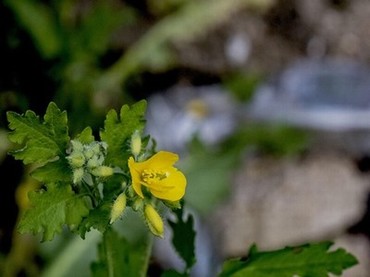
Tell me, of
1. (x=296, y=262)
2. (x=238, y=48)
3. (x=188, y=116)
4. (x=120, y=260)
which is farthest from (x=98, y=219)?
(x=238, y=48)

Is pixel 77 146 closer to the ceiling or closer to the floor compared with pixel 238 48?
closer to the ceiling

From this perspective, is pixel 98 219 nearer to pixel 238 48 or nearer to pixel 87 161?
pixel 87 161

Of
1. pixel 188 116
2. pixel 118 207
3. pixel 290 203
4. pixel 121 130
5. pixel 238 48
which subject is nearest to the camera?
pixel 118 207

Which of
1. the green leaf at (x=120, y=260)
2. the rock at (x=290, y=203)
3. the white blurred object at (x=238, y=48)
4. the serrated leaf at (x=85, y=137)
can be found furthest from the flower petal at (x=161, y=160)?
the white blurred object at (x=238, y=48)

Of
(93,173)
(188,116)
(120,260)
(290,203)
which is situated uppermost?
(93,173)

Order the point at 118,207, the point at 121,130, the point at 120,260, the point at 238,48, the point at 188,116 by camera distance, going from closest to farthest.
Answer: the point at 118,207 < the point at 121,130 < the point at 120,260 < the point at 188,116 < the point at 238,48

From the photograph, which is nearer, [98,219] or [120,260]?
[98,219]

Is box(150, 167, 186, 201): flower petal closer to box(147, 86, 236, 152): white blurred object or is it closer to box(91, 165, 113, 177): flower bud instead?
box(91, 165, 113, 177): flower bud
